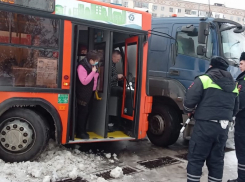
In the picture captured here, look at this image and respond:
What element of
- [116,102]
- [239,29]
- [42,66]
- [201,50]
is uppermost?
[239,29]

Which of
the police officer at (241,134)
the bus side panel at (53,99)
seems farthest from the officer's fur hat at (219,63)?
the bus side panel at (53,99)

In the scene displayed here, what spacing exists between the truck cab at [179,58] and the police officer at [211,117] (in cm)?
202

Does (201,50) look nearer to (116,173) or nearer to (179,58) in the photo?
(179,58)

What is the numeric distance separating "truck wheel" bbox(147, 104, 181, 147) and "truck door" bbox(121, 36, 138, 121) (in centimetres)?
88

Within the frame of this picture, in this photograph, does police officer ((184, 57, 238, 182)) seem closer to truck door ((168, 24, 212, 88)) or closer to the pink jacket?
the pink jacket

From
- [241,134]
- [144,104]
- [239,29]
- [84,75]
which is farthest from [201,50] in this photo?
[84,75]

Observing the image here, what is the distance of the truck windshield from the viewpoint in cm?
600

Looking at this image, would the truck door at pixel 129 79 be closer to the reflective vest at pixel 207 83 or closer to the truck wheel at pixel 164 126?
the truck wheel at pixel 164 126

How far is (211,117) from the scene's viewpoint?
12.2 feet

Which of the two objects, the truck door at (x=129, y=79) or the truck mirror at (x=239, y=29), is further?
the truck mirror at (x=239, y=29)

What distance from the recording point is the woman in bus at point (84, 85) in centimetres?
515

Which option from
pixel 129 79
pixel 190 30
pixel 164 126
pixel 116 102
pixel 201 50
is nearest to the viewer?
pixel 201 50

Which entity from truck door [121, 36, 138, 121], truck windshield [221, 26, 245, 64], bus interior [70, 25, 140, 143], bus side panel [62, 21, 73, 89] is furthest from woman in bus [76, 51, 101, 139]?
truck windshield [221, 26, 245, 64]

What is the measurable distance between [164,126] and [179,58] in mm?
1504
